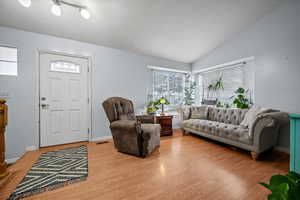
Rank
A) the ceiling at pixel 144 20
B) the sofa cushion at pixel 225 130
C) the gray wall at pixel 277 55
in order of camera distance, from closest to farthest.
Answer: the ceiling at pixel 144 20 < the sofa cushion at pixel 225 130 < the gray wall at pixel 277 55

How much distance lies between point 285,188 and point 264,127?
2037 mm

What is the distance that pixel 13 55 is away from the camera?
92.7 inches

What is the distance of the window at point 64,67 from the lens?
273 centimetres

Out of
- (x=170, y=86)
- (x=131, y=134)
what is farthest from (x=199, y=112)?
(x=131, y=134)

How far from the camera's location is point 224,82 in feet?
12.5

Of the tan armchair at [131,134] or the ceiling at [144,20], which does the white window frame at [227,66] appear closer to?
the ceiling at [144,20]

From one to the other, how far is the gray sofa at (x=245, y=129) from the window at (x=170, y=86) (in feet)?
3.95

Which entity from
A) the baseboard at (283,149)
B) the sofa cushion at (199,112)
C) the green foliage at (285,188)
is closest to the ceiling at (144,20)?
the sofa cushion at (199,112)

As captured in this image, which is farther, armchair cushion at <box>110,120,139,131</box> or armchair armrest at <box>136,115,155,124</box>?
armchair armrest at <box>136,115,155,124</box>

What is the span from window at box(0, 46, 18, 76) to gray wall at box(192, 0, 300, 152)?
4915 mm

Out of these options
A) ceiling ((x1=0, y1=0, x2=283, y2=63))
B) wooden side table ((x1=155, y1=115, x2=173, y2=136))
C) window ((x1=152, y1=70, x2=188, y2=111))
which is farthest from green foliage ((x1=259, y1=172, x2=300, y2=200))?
window ((x1=152, y1=70, x2=188, y2=111))

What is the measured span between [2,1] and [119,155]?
118 inches

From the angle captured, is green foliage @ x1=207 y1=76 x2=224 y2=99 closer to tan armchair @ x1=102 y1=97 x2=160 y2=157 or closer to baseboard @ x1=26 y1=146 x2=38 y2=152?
tan armchair @ x1=102 y1=97 x2=160 y2=157

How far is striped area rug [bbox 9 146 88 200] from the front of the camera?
1.45 m
